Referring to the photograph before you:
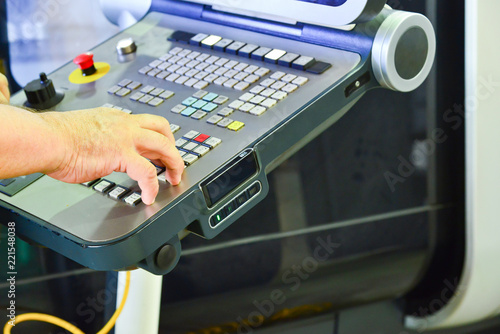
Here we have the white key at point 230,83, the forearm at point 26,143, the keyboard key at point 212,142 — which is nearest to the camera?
the forearm at point 26,143

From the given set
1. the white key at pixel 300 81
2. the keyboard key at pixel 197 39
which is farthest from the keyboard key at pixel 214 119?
the keyboard key at pixel 197 39

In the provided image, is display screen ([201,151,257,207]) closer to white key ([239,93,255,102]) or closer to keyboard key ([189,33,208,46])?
white key ([239,93,255,102])

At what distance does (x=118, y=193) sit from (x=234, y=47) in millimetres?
319

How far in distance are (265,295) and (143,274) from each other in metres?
0.62

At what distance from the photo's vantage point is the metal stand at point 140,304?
0.88 m

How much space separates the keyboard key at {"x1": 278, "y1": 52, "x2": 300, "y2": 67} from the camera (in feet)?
2.67

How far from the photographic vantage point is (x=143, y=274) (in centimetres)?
88

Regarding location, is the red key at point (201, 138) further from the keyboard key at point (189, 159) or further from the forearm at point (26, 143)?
the forearm at point (26, 143)

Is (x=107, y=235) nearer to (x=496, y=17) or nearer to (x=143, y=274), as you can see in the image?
(x=143, y=274)

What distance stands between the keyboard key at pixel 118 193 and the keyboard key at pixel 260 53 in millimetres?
291

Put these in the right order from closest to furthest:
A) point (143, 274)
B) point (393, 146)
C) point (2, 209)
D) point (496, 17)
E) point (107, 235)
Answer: point (107, 235) < point (2, 209) < point (143, 274) < point (496, 17) < point (393, 146)

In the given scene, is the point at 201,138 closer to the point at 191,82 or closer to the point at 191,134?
the point at 191,134

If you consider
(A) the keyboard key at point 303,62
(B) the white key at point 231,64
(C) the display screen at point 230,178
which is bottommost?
(C) the display screen at point 230,178

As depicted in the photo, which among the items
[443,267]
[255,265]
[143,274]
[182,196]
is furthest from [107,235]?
[443,267]
